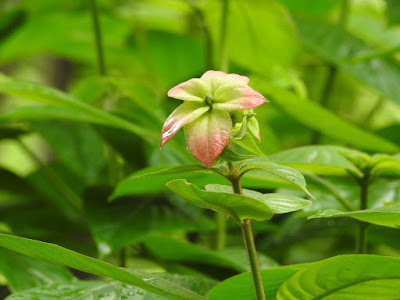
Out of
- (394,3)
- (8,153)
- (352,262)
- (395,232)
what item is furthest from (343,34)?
(8,153)

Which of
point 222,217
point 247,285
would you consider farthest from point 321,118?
point 247,285

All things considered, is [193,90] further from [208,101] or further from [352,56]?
[352,56]

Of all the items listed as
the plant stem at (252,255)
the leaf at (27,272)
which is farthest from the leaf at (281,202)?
the leaf at (27,272)

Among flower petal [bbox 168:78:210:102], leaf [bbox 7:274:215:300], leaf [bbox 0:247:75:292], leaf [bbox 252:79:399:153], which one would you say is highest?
leaf [bbox 252:79:399:153]

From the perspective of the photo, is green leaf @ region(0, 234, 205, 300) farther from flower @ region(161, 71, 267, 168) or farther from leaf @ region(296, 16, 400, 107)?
leaf @ region(296, 16, 400, 107)

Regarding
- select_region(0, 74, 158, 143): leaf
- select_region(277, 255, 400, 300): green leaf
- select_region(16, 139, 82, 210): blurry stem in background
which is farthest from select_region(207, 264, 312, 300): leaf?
select_region(16, 139, 82, 210): blurry stem in background

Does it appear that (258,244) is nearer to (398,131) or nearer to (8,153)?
(398,131)

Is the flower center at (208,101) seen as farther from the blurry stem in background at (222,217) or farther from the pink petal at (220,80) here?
the blurry stem in background at (222,217)
